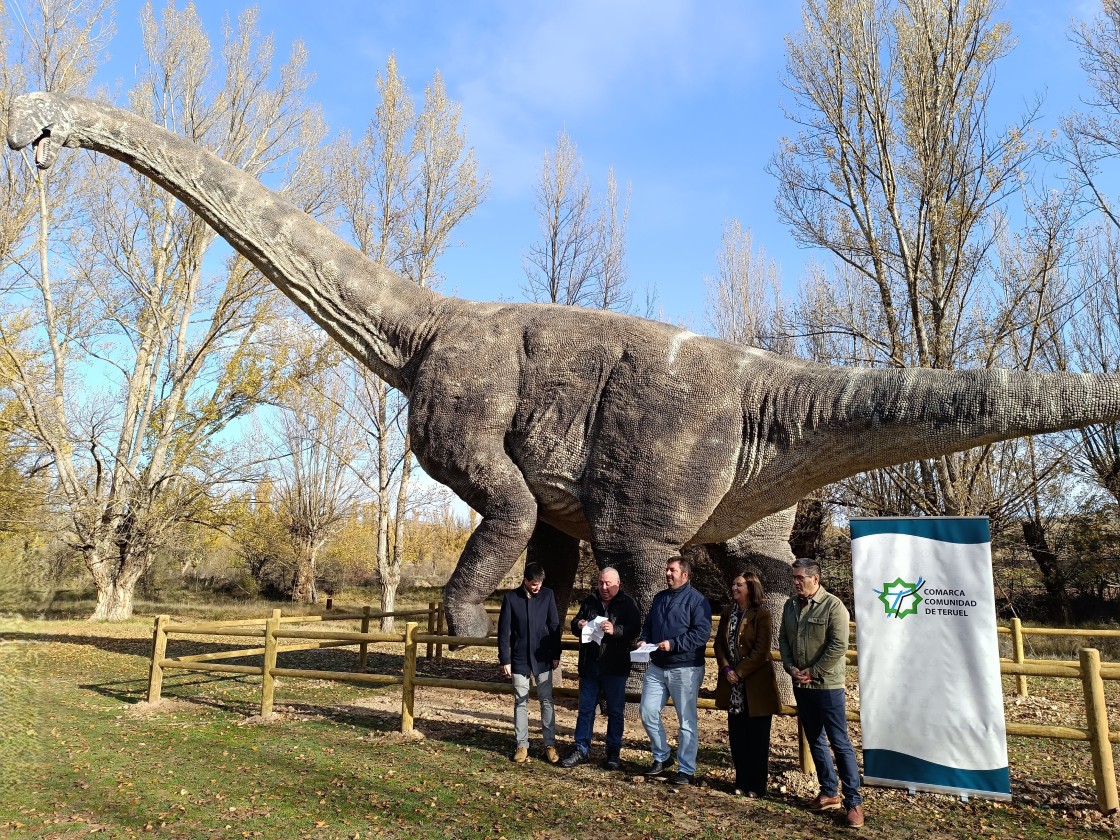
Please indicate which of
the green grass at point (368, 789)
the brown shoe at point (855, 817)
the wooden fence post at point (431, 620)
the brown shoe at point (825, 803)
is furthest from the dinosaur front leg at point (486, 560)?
the wooden fence post at point (431, 620)

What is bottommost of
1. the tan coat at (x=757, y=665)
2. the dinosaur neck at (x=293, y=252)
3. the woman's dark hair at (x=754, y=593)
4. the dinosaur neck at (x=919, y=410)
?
the tan coat at (x=757, y=665)

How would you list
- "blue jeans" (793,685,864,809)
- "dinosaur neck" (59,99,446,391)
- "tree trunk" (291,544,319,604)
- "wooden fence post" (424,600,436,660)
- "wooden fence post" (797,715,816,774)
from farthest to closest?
"tree trunk" (291,544,319,604) → "wooden fence post" (424,600,436,660) → "dinosaur neck" (59,99,446,391) → "wooden fence post" (797,715,816,774) → "blue jeans" (793,685,864,809)

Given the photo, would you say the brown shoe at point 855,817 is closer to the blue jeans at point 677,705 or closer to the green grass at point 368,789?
the green grass at point 368,789

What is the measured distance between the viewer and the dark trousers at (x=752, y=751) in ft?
15.5

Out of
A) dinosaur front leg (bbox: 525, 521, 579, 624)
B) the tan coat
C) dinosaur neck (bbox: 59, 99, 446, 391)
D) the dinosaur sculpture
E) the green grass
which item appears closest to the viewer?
the green grass

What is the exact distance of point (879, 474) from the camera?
1697 centimetres

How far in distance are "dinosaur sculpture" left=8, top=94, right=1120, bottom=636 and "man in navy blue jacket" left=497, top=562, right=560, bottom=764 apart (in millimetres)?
787

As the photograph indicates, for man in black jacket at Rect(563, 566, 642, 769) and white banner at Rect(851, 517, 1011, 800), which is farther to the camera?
man in black jacket at Rect(563, 566, 642, 769)

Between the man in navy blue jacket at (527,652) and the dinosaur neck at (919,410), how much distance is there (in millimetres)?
2217

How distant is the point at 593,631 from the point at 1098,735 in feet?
9.62

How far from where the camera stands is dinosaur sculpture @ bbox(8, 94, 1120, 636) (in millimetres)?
5625

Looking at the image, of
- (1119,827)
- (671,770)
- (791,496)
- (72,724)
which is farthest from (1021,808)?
(72,724)

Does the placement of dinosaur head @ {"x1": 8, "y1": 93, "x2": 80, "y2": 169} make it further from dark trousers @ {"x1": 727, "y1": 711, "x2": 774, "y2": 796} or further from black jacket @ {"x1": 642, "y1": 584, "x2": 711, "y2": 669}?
dark trousers @ {"x1": 727, "y1": 711, "x2": 774, "y2": 796}

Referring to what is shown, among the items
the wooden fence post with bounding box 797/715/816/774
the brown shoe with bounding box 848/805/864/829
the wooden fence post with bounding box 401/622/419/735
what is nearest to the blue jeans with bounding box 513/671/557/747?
the wooden fence post with bounding box 401/622/419/735
